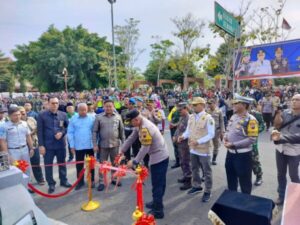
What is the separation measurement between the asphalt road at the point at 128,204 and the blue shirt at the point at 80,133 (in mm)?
955

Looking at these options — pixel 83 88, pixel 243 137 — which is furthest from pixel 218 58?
pixel 243 137

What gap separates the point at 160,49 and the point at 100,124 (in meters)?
30.1

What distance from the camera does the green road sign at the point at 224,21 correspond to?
8.55 m

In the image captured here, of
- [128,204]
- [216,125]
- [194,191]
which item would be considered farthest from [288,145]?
[128,204]

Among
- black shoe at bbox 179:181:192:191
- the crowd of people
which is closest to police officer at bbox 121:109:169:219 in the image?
the crowd of people

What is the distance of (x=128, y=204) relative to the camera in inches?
185

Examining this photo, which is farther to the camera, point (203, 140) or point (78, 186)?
point (78, 186)

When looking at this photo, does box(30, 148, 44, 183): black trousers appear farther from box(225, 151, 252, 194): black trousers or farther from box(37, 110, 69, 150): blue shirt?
box(225, 151, 252, 194): black trousers

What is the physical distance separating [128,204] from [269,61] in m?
12.3

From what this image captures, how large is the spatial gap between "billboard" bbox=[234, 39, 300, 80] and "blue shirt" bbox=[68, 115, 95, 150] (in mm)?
11197

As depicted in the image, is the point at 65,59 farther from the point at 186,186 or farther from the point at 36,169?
the point at 186,186

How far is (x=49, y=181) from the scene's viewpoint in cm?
539

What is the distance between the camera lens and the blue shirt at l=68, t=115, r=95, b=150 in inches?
214

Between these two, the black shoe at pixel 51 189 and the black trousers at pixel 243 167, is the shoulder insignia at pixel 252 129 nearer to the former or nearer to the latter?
the black trousers at pixel 243 167
